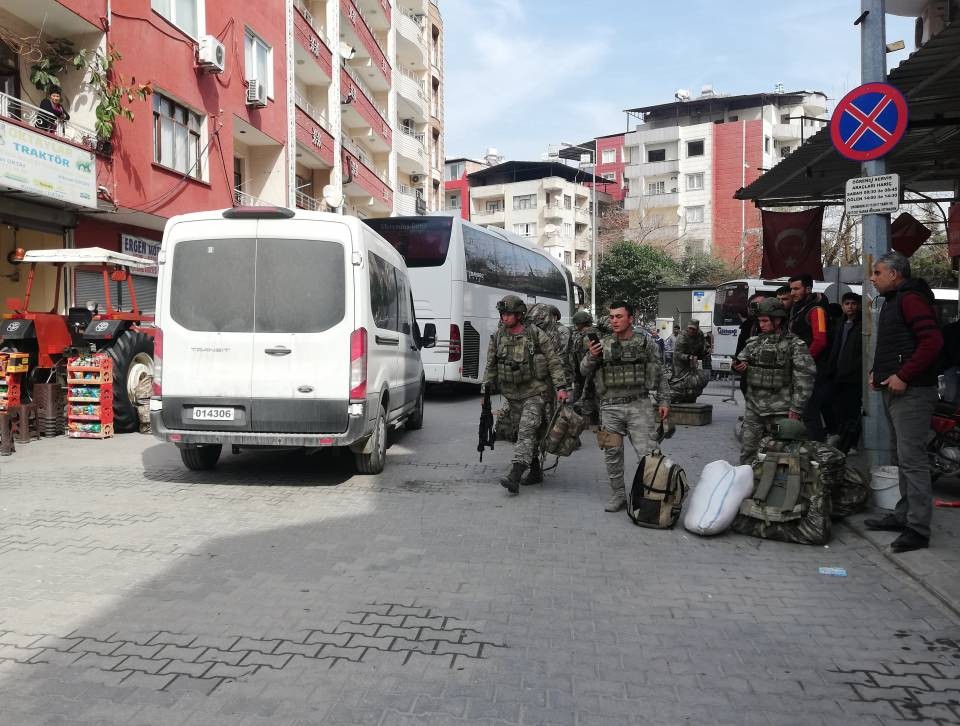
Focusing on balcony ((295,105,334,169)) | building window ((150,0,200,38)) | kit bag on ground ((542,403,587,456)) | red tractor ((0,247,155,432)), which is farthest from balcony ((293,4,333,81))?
kit bag on ground ((542,403,587,456))

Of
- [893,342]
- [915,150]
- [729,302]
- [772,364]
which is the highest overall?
[915,150]

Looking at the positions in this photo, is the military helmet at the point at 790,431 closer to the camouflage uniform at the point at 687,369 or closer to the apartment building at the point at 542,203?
the camouflage uniform at the point at 687,369

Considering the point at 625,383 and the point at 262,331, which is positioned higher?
the point at 262,331

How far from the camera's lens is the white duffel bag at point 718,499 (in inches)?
233

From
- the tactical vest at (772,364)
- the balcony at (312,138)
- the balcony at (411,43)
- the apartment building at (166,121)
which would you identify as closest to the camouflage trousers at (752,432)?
the tactical vest at (772,364)

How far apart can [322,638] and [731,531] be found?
11.2ft

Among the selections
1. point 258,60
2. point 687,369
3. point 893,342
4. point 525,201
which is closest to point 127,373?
point 687,369

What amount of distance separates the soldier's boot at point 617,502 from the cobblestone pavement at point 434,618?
101mm

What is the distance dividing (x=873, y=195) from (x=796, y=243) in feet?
21.2

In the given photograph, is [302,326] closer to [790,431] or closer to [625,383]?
[625,383]

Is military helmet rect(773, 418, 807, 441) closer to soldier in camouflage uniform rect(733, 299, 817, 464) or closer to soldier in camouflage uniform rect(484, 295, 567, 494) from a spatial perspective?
soldier in camouflage uniform rect(733, 299, 817, 464)

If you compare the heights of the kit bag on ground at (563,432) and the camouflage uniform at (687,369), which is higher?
the camouflage uniform at (687,369)

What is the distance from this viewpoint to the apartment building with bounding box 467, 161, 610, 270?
66938mm

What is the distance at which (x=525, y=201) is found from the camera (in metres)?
68.5
